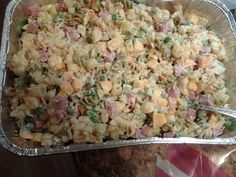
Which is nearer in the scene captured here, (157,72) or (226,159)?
(226,159)

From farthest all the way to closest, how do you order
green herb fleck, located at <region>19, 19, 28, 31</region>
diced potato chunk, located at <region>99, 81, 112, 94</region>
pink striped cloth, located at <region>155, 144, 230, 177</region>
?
1. green herb fleck, located at <region>19, 19, 28, 31</region>
2. diced potato chunk, located at <region>99, 81, 112, 94</region>
3. pink striped cloth, located at <region>155, 144, 230, 177</region>

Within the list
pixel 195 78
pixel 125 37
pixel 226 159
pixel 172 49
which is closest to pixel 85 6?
pixel 125 37

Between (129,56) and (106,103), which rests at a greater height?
(129,56)

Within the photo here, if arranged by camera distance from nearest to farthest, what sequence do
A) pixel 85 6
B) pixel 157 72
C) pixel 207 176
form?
pixel 207 176, pixel 157 72, pixel 85 6

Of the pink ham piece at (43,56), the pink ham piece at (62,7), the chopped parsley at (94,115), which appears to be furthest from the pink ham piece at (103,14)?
the chopped parsley at (94,115)

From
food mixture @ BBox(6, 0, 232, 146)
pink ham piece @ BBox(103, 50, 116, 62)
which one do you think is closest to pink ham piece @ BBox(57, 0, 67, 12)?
food mixture @ BBox(6, 0, 232, 146)

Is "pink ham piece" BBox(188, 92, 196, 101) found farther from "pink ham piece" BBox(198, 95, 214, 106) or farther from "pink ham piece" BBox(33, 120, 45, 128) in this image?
"pink ham piece" BBox(33, 120, 45, 128)

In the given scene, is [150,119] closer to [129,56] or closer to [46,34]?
[129,56]

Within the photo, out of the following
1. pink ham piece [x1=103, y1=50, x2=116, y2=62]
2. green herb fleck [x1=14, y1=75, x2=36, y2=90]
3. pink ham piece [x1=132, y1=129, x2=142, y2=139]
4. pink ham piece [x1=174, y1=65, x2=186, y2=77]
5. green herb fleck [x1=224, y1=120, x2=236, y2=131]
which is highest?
pink ham piece [x1=174, y1=65, x2=186, y2=77]

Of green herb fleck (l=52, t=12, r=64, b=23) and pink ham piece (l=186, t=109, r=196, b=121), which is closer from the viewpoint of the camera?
pink ham piece (l=186, t=109, r=196, b=121)
